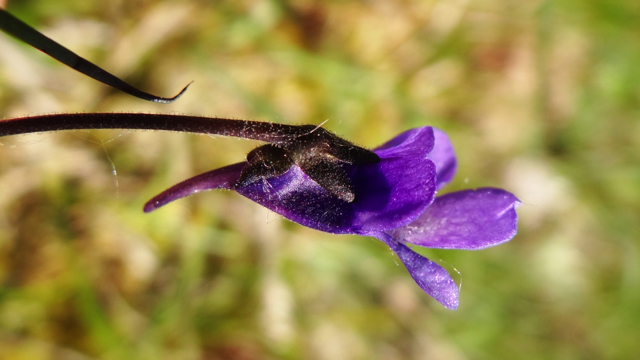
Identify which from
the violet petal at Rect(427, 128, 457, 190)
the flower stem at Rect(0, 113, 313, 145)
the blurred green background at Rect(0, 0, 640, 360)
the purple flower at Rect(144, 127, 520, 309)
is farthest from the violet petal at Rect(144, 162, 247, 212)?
the blurred green background at Rect(0, 0, 640, 360)

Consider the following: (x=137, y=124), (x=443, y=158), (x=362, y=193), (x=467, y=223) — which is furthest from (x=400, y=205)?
(x=137, y=124)

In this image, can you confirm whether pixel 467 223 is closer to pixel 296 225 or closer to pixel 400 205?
pixel 400 205

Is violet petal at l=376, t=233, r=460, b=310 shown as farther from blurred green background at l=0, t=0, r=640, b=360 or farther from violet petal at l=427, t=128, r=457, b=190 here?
blurred green background at l=0, t=0, r=640, b=360

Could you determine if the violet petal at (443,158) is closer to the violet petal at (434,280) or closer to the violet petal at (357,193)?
the violet petal at (357,193)

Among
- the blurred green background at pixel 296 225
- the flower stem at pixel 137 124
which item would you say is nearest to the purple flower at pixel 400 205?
the flower stem at pixel 137 124

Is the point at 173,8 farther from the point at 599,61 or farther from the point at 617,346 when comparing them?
the point at 617,346

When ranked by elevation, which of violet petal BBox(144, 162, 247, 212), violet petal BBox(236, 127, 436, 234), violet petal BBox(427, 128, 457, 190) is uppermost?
violet petal BBox(427, 128, 457, 190)
